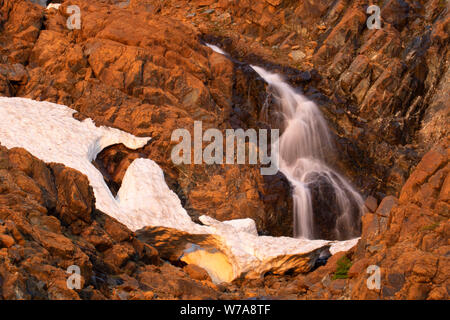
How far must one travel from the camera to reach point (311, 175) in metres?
22.8

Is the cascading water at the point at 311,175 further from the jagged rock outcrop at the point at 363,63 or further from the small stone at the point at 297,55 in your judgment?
the small stone at the point at 297,55

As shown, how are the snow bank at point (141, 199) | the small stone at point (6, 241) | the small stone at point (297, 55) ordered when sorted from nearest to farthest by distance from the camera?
the small stone at point (6, 241) → the snow bank at point (141, 199) → the small stone at point (297, 55)

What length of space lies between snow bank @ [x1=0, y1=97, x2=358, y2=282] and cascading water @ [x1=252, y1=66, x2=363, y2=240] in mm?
3747

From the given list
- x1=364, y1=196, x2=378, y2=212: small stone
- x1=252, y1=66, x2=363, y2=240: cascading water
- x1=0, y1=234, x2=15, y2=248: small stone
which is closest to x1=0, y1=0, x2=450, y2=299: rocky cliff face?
x1=0, y1=234, x2=15, y2=248: small stone

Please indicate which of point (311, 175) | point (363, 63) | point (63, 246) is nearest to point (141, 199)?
point (63, 246)

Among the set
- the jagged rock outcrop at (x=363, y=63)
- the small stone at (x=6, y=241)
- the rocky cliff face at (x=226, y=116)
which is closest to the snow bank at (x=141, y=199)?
the rocky cliff face at (x=226, y=116)

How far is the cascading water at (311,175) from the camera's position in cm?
2070

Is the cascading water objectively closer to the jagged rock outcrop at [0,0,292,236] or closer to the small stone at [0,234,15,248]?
the jagged rock outcrop at [0,0,292,236]

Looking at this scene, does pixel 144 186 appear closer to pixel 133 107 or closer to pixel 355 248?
pixel 133 107

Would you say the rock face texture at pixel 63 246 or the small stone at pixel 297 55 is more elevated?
the small stone at pixel 297 55

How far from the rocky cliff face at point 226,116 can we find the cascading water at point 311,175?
80 cm

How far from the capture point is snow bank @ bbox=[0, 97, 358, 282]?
15.8 m

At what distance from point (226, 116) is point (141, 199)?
248 inches
